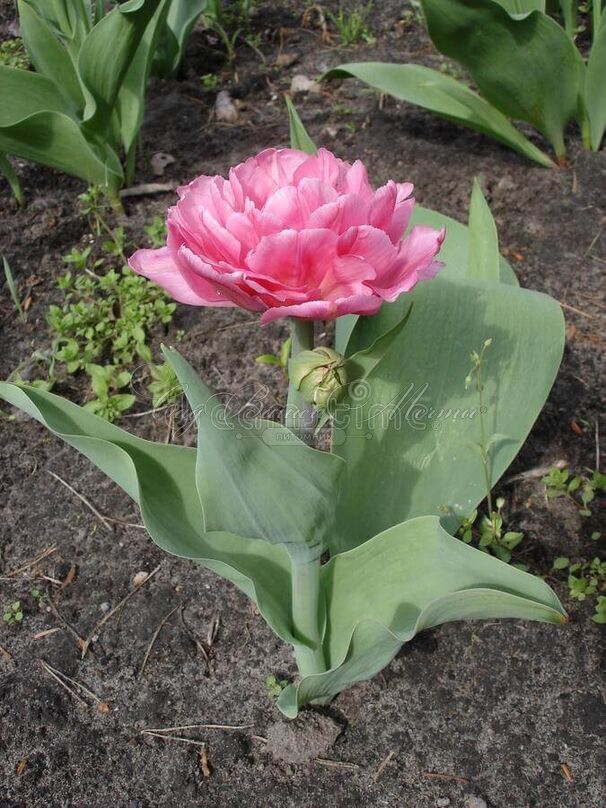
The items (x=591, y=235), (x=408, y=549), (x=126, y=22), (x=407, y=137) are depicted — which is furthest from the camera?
(x=407, y=137)

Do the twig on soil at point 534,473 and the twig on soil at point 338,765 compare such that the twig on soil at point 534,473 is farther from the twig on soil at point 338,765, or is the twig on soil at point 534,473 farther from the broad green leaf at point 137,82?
the broad green leaf at point 137,82

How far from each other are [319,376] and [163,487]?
1.18 ft

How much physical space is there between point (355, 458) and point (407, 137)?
1.68 meters

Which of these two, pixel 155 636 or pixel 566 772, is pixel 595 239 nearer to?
pixel 566 772

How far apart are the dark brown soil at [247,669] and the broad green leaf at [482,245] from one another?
583mm

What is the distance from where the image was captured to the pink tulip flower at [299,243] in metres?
0.74

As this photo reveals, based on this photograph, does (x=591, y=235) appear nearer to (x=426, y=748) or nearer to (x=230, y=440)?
(x=426, y=748)

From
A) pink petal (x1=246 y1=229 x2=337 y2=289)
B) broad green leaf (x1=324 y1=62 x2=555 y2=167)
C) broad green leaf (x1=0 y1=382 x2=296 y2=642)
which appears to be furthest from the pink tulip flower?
broad green leaf (x1=324 y1=62 x2=555 y2=167)

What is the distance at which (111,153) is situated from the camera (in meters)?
2.26

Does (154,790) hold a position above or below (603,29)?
below

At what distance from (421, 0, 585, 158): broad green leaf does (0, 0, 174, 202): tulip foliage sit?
29.7 inches

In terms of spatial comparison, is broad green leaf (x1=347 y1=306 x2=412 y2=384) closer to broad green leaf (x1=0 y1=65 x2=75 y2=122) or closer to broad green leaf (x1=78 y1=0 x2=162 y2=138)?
broad green leaf (x1=78 y1=0 x2=162 y2=138)

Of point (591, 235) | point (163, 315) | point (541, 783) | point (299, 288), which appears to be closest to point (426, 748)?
point (541, 783)

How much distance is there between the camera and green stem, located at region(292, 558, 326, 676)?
109 centimetres
